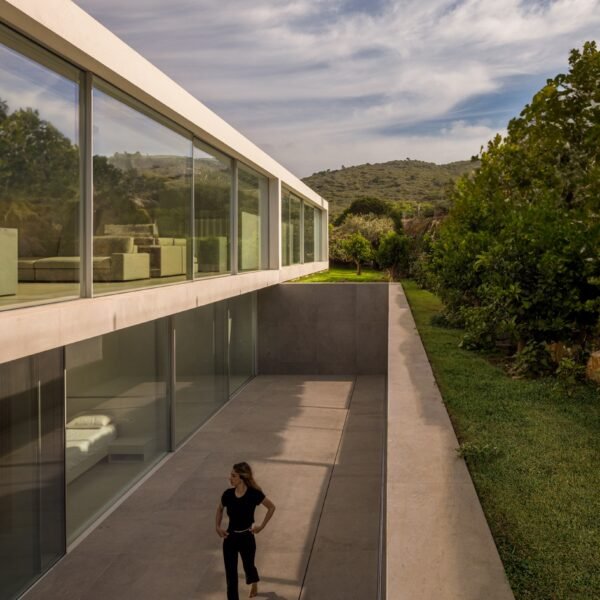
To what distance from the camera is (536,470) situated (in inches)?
223

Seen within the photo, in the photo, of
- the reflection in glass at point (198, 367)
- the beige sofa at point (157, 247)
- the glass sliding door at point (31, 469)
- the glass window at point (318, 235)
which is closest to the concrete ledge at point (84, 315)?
the beige sofa at point (157, 247)

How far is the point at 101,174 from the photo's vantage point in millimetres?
7844

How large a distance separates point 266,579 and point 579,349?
552cm

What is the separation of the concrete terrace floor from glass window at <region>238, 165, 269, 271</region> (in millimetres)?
3857

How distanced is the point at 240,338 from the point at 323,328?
3.11 metres

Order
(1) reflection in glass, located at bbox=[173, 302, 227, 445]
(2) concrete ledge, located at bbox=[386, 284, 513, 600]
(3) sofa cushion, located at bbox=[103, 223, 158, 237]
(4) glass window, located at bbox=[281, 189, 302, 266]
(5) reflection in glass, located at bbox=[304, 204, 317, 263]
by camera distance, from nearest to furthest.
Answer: (2) concrete ledge, located at bbox=[386, 284, 513, 600], (3) sofa cushion, located at bbox=[103, 223, 158, 237], (1) reflection in glass, located at bbox=[173, 302, 227, 445], (4) glass window, located at bbox=[281, 189, 302, 266], (5) reflection in glass, located at bbox=[304, 204, 317, 263]

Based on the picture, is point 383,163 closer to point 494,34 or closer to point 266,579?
point 494,34

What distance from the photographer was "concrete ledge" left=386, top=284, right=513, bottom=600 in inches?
145

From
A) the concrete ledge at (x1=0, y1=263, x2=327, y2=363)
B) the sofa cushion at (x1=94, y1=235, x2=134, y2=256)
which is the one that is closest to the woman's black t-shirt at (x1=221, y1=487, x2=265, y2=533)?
the concrete ledge at (x1=0, y1=263, x2=327, y2=363)

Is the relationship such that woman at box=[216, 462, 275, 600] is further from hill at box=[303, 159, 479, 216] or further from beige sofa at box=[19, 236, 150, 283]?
hill at box=[303, 159, 479, 216]

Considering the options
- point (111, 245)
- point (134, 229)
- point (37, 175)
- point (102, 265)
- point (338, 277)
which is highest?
point (37, 175)

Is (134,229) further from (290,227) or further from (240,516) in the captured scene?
(290,227)

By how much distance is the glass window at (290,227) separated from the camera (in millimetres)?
21000

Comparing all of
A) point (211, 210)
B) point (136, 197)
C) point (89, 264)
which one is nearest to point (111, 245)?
point (89, 264)
